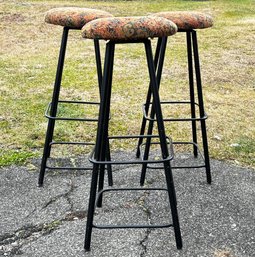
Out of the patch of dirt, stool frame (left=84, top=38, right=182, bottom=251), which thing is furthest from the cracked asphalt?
the patch of dirt

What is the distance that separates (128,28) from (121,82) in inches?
143

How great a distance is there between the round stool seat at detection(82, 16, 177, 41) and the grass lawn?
5.50 ft

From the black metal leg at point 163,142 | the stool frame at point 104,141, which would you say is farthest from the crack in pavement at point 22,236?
the black metal leg at point 163,142

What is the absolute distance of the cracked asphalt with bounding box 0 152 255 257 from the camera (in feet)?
8.58

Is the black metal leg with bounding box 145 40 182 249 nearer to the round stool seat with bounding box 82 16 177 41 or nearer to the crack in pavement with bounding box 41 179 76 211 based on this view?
the round stool seat with bounding box 82 16 177 41

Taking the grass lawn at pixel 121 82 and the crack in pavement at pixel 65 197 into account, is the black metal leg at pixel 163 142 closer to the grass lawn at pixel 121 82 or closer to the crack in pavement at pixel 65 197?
the crack in pavement at pixel 65 197

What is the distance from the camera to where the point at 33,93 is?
17.5ft

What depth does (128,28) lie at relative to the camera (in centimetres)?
224

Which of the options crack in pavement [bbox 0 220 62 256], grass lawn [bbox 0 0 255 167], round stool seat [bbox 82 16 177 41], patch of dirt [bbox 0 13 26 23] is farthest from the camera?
patch of dirt [bbox 0 13 26 23]

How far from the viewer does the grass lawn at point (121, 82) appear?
4160 mm

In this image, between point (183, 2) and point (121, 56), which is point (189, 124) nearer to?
point (121, 56)

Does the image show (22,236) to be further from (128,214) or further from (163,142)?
(163,142)

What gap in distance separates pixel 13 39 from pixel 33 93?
304 cm

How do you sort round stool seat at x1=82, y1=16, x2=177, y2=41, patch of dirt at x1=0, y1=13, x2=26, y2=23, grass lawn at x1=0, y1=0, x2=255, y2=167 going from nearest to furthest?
round stool seat at x1=82, y1=16, x2=177, y2=41
grass lawn at x1=0, y1=0, x2=255, y2=167
patch of dirt at x1=0, y1=13, x2=26, y2=23
